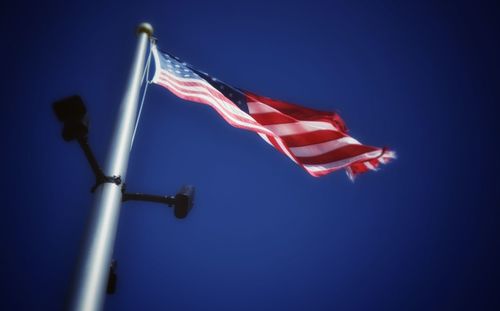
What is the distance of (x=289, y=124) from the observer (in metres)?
6.62

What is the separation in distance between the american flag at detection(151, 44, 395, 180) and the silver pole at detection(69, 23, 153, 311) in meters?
1.13

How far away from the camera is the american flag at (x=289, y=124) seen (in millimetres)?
6023

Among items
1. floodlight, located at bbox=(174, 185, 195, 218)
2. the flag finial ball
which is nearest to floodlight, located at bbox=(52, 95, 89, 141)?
floodlight, located at bbox=(174, 185, 195, 218)

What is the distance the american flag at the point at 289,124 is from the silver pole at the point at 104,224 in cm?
113

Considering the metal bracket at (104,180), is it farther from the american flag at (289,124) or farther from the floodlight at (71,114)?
the american flag at (289,124)

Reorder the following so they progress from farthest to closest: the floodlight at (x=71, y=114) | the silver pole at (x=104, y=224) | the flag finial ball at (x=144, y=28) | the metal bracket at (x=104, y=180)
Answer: the flag finial ball at (x=144, y=28)
the metal bracket at (x=104, y=180)
the floodlight at (x=71, y=114)
the silver pole at (x=104, y=224)

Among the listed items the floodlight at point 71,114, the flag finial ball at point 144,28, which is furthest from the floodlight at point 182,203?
the flag finial ball at point 144,28

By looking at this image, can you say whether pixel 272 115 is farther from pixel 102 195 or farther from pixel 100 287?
pixel 100 287

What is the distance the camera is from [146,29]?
20.4 feet

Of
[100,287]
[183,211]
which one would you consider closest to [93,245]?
[100,287]

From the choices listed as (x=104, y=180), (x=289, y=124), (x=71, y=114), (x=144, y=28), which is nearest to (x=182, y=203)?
(x=104, y=180)

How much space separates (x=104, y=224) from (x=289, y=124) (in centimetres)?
375

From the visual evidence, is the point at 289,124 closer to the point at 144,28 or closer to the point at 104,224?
the point at 144,28

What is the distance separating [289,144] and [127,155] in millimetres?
2973
